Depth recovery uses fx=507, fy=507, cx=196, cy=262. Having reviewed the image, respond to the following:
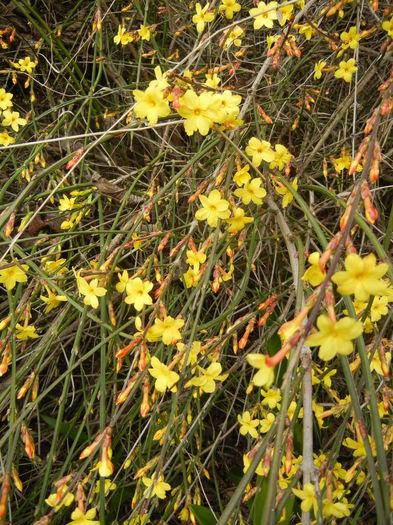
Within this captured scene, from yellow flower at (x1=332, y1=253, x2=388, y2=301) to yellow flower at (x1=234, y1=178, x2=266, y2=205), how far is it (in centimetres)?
62

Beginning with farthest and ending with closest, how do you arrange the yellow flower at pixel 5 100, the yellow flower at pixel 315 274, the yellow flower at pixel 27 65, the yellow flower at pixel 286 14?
the yellow flower at pixel 27 65 → the yellow flower at pixel 5 100 → the yellow flower at pixel 286 14 → the yellow flower at pixel 315 274

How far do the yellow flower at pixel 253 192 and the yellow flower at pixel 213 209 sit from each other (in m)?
0.10

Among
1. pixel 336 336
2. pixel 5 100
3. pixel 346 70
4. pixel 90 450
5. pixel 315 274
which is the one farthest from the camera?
pixel 5 100

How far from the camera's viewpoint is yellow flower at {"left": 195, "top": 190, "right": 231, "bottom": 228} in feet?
4.43

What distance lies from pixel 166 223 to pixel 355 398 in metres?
1.47

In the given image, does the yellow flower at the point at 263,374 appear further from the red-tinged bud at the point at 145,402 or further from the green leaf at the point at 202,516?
the green leaf at the point at 202,516

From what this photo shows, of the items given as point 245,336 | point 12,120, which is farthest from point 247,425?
point 12,120

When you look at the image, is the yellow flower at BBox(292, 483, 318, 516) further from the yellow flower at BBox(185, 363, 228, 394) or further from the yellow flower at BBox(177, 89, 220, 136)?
the yellow flower at BBox(177, 89, 220, 136)

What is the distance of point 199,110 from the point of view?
121 centimetres

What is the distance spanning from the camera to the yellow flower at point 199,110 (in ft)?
3.90

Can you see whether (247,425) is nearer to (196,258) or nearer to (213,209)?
(196,258)

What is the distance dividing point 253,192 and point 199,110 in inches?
13.1

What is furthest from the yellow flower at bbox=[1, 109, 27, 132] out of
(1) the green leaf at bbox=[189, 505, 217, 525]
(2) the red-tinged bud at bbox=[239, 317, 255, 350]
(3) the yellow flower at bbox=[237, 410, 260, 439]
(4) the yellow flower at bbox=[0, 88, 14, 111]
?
(1) the green leaf at bbox=[189, 505, 217, 525]

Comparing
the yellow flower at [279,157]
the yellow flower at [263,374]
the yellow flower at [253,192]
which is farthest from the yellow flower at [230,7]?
the yellow flower at [263,374]
